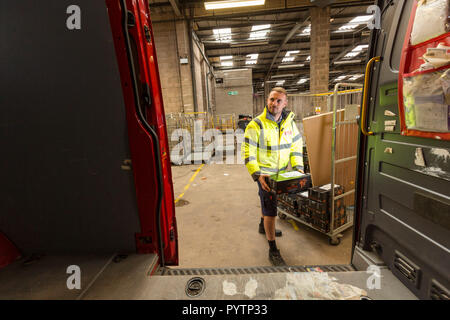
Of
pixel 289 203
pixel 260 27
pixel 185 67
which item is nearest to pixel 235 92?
pixel 260 27

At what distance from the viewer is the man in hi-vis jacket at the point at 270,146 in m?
2.52

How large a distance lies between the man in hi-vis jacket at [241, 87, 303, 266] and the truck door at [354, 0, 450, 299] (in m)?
0.95

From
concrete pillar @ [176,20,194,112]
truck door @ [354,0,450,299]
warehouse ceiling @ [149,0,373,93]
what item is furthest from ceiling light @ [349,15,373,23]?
truck door @ [354,0,450,299]

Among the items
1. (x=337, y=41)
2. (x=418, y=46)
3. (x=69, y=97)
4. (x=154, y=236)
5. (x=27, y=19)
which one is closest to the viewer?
(x=418, y=46)

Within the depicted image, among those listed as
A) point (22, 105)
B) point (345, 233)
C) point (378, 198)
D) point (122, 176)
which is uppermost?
point (22, 105)

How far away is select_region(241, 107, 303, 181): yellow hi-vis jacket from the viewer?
2.55m

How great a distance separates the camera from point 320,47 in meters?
9.66

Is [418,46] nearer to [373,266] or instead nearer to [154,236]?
[373,266]

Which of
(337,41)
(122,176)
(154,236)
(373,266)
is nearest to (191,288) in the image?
(154,236)

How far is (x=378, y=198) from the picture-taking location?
64.2 inches

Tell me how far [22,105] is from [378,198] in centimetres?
283

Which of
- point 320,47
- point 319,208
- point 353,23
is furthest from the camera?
point 353,23

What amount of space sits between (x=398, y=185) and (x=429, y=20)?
3.25 feet

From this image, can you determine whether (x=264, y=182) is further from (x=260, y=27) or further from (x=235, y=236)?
(x=260, y=27)
